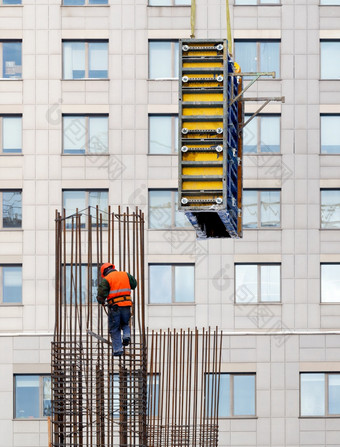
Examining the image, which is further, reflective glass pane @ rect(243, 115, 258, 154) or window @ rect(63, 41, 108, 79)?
window @ rect(63, 41, 108, 79)

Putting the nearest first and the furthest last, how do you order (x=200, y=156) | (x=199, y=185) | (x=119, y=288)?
(x=119, y=288) < (x=200, y=156) < (x=199, y=185)

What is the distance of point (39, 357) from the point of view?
1908 inches

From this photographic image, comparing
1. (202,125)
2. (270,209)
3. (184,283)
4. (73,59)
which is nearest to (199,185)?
(202,125)

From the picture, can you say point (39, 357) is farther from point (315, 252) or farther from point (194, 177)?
point (194, 177)

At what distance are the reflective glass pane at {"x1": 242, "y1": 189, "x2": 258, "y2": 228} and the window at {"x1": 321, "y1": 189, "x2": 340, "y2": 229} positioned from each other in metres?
2.37

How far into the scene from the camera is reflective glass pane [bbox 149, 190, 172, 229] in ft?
163

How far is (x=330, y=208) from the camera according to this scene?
49812 mm

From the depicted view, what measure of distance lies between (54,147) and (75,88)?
2.24 metres

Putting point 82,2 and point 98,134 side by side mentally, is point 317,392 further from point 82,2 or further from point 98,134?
point 82,2

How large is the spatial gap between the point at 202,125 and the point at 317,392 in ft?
60.8

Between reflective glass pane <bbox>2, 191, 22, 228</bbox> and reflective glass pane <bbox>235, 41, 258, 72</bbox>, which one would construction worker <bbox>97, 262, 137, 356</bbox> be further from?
reflective glass pane <bbox>235, 41, 258, 72</bbox>

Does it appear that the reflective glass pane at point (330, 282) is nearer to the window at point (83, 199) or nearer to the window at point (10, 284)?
the window at point (83, 199)

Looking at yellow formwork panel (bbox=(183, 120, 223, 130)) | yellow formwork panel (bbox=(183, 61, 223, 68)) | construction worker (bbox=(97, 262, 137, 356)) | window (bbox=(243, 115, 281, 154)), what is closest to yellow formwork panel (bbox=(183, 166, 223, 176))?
yellow formwork panel (bbox=(183, 120, 223, 130))

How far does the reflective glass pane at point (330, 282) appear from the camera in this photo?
49.4m
